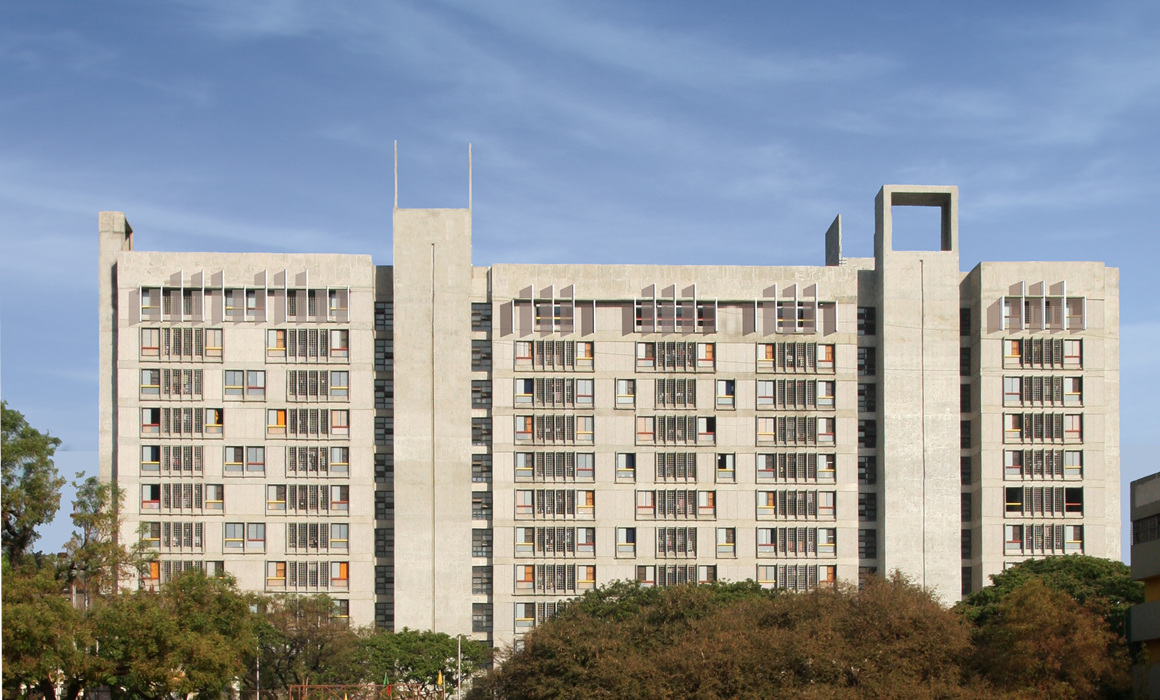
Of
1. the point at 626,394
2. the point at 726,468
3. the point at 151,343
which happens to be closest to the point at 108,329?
the point at 151,343

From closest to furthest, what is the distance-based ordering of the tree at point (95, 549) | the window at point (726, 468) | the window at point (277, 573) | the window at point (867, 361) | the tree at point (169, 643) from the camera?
1. the tree at point (169, 643)
2. the tree at point (95, 549)
3. the window at point (277, 573)
4. the window at point (726, 468)
5. the window at point (867, 361)

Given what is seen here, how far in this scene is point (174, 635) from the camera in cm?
5875

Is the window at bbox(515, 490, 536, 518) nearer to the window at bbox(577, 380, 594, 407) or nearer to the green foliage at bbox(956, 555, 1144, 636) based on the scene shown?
the window at bbox(577, 380, 594, 407)

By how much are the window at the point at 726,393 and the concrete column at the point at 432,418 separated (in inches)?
697

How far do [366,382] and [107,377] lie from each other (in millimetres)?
18479

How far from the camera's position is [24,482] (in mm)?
67375

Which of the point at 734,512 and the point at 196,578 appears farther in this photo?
the point at 734,512

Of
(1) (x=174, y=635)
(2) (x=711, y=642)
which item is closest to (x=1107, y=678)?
(2) (x=711, y=642)

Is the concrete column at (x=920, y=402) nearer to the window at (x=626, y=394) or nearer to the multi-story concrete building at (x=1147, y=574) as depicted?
the window at (x=626, y=394)

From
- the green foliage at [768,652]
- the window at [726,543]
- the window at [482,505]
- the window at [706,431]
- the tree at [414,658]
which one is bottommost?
the tree at [414,658]

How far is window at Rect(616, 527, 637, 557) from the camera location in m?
98.1

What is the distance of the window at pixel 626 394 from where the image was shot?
99.2 meters

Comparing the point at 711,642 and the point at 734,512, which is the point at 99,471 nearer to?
the point at 734,512

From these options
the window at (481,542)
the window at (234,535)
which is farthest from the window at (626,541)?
the window at (234,535)
